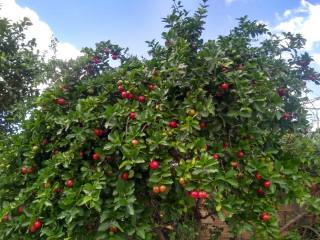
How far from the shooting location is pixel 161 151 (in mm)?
2783

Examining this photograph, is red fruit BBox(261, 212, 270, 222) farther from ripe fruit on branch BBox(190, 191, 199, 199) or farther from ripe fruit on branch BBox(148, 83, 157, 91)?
ripe fruit on branch BBox(148, 83, 157, 91)

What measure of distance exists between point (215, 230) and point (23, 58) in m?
3.28

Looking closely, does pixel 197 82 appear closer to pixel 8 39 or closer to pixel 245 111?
pixel 245 111

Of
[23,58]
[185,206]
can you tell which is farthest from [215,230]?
[23,58]

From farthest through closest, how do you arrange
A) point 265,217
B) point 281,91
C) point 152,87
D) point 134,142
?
point 281,91 < point 152,87 < point 265,217 < point 134,142

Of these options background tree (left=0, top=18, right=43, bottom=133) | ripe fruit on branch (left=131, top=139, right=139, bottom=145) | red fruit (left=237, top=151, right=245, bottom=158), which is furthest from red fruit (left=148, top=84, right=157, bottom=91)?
background tree (left=0, top=18, right=43, bottom=133)

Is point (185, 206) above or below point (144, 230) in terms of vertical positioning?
above

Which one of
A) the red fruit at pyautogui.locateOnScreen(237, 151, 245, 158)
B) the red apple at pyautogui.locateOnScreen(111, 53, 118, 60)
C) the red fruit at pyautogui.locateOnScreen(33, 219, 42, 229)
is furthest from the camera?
the red apple at pyautogui.locateOnScreen(111, 53, 118, 60)

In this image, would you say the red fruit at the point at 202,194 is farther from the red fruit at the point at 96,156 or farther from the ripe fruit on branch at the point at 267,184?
the red fruit at the point at 96,156

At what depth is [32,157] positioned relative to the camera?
314cm

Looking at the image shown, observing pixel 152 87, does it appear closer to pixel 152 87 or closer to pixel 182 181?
pixel 152 87

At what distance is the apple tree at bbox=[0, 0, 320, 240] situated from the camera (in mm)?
2684

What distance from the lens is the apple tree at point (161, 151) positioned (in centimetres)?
268

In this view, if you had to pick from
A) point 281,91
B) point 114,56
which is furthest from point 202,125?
point 114,56
